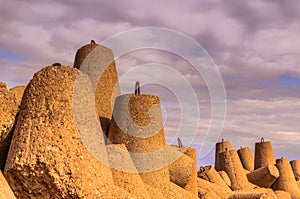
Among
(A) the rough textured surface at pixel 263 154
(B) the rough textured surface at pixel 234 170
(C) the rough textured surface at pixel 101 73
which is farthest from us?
(A) the rough textured surface at pixel 263 154

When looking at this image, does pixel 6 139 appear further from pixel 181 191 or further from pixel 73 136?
pixel 181 191

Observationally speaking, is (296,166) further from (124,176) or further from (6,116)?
(6,116)

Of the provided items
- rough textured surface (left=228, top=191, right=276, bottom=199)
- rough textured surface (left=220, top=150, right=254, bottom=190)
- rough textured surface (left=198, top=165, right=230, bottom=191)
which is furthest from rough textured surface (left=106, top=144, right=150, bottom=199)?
rough textured surface (left=220, top=150, right=254, bottom=190)

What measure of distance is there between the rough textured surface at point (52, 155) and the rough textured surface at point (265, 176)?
7464 mm

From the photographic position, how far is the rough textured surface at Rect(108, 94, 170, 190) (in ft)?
16.5

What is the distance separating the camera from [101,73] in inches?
219

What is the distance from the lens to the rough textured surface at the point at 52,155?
10.6 ft

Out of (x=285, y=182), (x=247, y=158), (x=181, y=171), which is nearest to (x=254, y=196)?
(x=181, y=171)

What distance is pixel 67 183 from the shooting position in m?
3.22

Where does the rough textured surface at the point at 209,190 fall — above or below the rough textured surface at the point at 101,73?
below

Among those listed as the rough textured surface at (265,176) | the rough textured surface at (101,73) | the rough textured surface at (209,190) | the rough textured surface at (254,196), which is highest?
the rough textured surface at (101,73)

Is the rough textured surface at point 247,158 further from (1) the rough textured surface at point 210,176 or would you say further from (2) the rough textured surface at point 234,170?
(1) the rough textured surface at point 210,176

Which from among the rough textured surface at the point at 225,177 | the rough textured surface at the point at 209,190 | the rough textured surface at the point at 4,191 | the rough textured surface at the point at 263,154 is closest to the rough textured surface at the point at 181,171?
the rough textured surface at the point at 209,190

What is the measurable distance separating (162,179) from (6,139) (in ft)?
7.20
